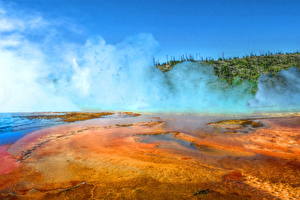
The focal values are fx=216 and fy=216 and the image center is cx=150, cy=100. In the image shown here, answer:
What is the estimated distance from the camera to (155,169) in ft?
12.1

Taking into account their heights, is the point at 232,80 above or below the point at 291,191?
above

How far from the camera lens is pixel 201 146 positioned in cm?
539

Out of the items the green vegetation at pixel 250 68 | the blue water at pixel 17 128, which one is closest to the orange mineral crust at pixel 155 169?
the blue water at pixel 17 128

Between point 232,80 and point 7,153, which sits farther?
point 232,80

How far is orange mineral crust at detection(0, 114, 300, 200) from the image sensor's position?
2.87 m

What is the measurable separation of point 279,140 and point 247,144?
998 millimetres

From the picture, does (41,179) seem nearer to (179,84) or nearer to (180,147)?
(180,147)

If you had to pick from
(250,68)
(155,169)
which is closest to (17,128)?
(155,169)

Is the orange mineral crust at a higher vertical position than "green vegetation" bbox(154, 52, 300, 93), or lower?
lower

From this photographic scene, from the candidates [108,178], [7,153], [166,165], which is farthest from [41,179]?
[7,153]

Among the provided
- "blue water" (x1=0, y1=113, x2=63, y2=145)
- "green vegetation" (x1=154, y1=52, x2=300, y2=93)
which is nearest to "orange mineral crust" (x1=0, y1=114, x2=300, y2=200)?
"blue water" (x1=0, y1=113, x2=63, y2=145)

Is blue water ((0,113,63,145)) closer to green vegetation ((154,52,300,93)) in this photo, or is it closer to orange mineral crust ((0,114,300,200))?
orange mineral crust ((0,114,300,200))

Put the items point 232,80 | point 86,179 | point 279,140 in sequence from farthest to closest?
1. point 232,80
2. point 279,140
3. point 86,179

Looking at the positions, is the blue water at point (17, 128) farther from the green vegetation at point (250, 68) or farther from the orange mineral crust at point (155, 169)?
the green vegetation at point (250, 68)
